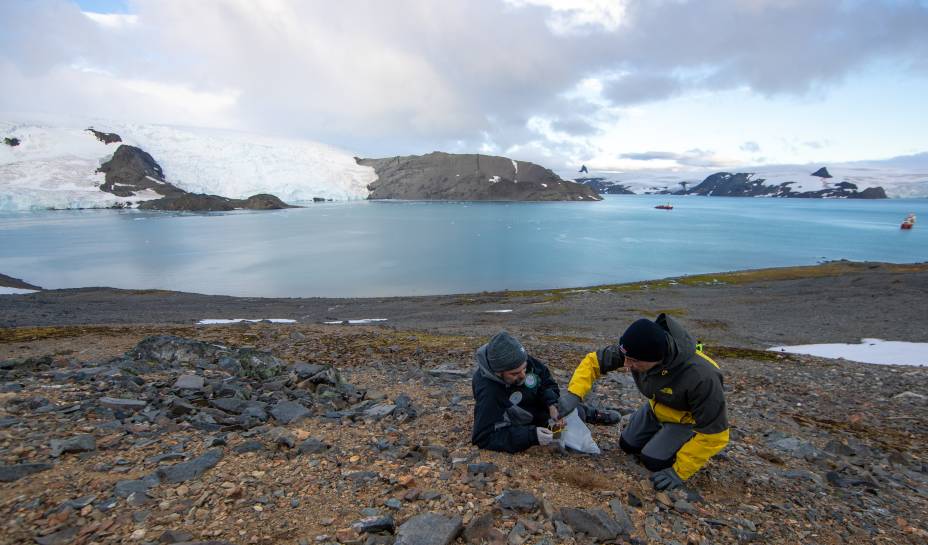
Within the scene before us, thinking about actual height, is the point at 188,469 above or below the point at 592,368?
→ below

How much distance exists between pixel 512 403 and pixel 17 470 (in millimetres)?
4324

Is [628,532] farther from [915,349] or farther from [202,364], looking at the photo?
[915,349]

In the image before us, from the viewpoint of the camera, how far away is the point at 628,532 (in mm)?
3805

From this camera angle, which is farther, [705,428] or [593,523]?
[705,428]

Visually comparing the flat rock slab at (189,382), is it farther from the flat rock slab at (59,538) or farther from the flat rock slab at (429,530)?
the flat rock slab at (429,530)

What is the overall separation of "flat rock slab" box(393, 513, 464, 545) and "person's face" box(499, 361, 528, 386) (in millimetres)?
1342

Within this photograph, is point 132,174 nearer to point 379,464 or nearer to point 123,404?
point 123,404

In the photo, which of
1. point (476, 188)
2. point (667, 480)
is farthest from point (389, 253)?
point (476, 188)

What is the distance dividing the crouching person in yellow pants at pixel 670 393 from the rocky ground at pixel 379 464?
0.27 metres

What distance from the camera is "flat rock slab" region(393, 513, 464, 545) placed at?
3.46m

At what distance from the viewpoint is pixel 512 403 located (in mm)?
4914

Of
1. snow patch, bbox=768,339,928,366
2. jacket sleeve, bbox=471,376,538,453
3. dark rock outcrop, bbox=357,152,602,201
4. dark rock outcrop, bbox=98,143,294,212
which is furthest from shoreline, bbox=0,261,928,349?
dark rock outcrop, bbox=357,152,602,201

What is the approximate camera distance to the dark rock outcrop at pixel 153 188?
115 meters

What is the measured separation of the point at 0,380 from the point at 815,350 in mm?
20197
